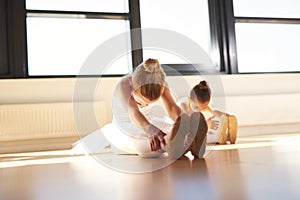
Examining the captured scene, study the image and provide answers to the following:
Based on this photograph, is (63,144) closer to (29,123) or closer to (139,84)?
(29,123)

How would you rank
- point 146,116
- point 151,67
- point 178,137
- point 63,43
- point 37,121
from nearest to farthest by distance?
point 178,137 → point 151,67 → point 146,116 → point 37,121 → point 63,43

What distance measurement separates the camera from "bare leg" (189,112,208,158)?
4.14 feet

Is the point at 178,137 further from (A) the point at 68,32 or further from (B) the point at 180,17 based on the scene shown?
(B) the point at 180,17

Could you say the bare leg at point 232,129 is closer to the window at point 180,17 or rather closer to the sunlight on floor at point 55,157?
the sunlight on floor at point 55,157

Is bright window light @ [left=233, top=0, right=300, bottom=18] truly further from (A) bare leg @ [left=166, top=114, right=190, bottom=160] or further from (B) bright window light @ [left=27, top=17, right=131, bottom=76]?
(A) bare leg @ [left=166, top=114, right=190, bottom=160]

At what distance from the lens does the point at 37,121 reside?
2.77m

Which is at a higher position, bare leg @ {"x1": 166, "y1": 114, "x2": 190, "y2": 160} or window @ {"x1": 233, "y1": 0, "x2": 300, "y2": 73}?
window @ {"x1": 233, "y1": 0, "x2": 300, "y2": 73}

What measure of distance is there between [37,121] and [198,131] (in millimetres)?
1857

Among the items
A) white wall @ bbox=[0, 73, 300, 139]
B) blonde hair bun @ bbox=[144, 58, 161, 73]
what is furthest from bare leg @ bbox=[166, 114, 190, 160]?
white wall @ bbox=[0, 73, 300, 139]

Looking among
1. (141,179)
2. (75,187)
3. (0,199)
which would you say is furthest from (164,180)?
(0,199)

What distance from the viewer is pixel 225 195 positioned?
0.62 metres

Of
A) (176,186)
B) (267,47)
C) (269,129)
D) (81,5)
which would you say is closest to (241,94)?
(269,129)

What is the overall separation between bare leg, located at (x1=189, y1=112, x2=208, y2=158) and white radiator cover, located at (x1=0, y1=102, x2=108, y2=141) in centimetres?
147

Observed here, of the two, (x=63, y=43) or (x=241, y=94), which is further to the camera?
(x=241, y=94)
